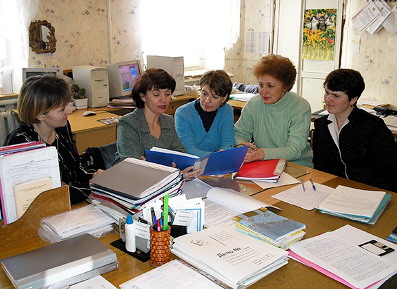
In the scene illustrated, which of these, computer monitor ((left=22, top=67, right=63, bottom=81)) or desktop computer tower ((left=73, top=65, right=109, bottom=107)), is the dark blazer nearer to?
desktop computer tower ((left=73, top=65, right=109, bottom=107))

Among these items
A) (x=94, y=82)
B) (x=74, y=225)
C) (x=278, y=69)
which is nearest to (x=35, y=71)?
(x=94, y=82)

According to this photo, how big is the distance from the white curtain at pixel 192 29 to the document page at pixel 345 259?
13.0 feet

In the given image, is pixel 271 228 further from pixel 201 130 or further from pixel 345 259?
pixel 201 130

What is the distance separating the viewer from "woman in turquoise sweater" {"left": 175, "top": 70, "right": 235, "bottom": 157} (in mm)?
2678

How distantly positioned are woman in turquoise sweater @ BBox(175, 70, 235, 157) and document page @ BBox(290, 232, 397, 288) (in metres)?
1.29

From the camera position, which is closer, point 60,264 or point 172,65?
point 60,264

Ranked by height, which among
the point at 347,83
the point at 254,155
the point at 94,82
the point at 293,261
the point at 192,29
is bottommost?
the point at 293,261

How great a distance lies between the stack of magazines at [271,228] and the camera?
55.6 inches

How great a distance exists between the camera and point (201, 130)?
2.72 meters

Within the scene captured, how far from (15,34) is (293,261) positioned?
137 inches

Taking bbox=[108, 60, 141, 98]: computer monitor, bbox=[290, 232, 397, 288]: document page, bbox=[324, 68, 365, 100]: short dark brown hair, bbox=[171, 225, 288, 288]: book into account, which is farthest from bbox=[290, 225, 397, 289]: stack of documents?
bbox=[108, 60, 141, 98]: computer monitor

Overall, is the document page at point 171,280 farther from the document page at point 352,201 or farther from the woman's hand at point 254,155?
the woman's hand at point 254,155

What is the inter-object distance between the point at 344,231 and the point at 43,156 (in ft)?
3.69

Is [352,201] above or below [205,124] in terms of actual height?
below
